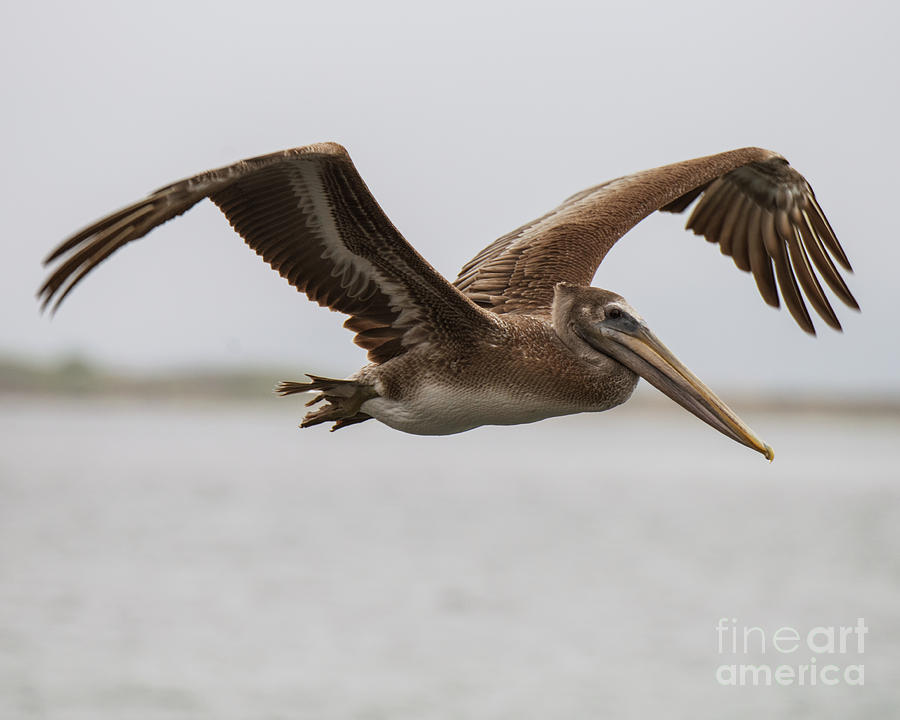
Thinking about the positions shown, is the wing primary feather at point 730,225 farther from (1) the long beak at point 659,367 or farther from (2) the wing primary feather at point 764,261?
(1) the long beak at point 659,367

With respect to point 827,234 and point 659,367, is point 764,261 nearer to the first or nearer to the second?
point 827,234

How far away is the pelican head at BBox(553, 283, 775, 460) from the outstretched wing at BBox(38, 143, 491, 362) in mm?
473

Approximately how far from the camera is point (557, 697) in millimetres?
19703

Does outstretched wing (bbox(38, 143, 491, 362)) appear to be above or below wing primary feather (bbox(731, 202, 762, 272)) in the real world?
below

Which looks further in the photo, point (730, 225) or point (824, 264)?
point (730, 225)

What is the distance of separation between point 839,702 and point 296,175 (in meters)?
17.3

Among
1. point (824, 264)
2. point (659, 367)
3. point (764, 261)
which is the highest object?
point (764, 261)

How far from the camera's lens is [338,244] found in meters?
5.91

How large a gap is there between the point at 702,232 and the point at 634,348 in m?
3.44

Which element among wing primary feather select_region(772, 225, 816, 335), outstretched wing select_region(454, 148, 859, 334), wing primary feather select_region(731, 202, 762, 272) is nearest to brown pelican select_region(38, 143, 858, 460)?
outstretched wing select_region(454, 148, 859, 334)

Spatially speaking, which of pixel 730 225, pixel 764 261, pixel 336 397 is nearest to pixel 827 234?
pixel 764 261

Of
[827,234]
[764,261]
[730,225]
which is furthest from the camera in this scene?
[730,225]

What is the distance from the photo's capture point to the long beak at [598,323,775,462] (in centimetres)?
584

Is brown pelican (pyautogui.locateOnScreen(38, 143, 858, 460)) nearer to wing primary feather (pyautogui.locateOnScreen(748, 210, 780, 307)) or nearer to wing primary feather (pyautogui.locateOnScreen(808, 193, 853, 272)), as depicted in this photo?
wing primary feather (pyautogui.locateOnScreen(748, 210, 780, 307))
